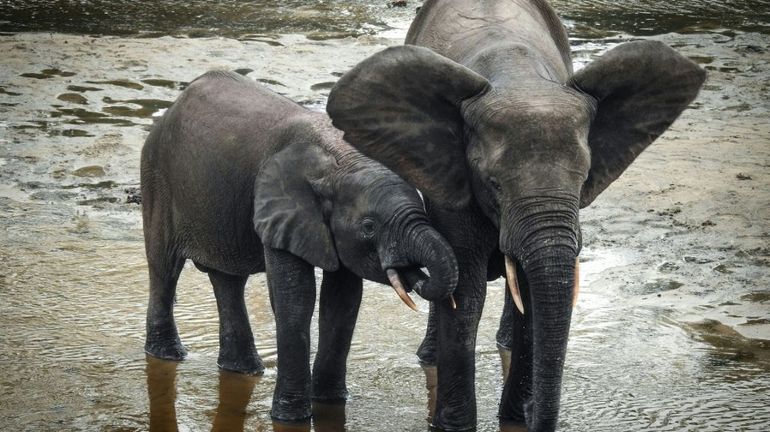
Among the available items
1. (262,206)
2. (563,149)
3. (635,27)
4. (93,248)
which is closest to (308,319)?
(262,206)

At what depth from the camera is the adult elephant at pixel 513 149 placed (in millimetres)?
5156

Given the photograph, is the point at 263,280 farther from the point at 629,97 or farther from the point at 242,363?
the point at 629,97

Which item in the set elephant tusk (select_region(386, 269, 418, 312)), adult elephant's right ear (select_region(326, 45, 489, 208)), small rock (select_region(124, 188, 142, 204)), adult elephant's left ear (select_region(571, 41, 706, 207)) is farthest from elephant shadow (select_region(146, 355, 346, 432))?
small rock (select_region(124, 188, 142, 204))

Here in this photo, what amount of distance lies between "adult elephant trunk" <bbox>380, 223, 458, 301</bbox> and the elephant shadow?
0.98 meters

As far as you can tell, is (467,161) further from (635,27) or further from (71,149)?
(635,27)

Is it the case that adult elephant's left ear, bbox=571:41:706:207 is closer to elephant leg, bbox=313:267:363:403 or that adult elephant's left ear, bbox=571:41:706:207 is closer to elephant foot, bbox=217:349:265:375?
elephant leg, bbox=313:267:363:403

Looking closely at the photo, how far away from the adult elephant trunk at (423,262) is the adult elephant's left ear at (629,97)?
611mm

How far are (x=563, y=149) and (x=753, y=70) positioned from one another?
9.15 metres

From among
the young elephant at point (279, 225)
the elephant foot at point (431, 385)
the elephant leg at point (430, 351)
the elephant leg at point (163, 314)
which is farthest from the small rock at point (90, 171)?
the elephant foot at point (431, 385)

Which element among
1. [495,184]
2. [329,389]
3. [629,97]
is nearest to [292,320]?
[329,389]

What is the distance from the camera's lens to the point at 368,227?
19.2ft

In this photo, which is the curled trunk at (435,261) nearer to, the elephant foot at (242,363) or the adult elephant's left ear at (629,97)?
the adult elephant's left ear at (629,97)

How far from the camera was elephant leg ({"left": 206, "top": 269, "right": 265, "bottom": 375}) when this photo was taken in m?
6.89

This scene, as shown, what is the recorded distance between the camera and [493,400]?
21.9ft
